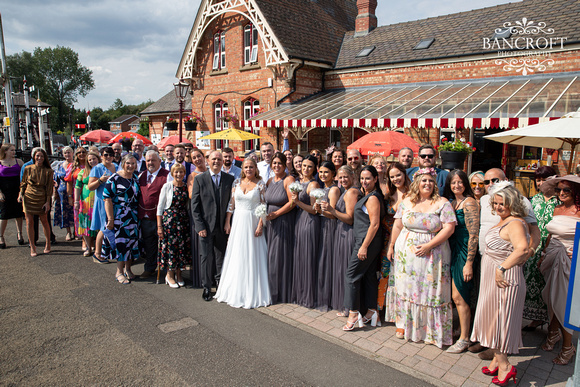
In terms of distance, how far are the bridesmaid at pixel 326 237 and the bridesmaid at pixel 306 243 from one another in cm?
9

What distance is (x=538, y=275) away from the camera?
4.04 m

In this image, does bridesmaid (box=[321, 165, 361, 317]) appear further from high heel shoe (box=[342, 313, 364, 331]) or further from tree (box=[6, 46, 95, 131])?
tree (box=[6, 46, 95, 131])

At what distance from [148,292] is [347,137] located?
12182 mm

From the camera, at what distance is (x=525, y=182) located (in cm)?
1134

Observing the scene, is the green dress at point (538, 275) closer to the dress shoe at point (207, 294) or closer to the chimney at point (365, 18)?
the dress shoe at point (207, 294)

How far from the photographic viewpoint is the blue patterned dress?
18.7ft

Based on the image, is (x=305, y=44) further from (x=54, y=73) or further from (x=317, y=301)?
(x=54, y=73)

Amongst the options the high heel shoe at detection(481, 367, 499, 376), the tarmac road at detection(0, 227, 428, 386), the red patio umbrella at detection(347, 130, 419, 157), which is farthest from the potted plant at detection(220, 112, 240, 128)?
the high heel shoe at detection(481, 367, 499, 376)

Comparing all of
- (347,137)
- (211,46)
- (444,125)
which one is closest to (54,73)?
(211,46)

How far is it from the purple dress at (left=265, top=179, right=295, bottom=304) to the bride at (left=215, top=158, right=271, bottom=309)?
0.11 meters

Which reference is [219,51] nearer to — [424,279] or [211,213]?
[211,213]

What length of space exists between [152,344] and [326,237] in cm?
239

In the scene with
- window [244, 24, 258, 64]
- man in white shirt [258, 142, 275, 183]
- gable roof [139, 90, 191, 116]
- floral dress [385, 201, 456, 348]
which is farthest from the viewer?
gable roof [139, 90, 191, 116]

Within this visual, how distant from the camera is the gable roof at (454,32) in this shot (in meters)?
12.2
